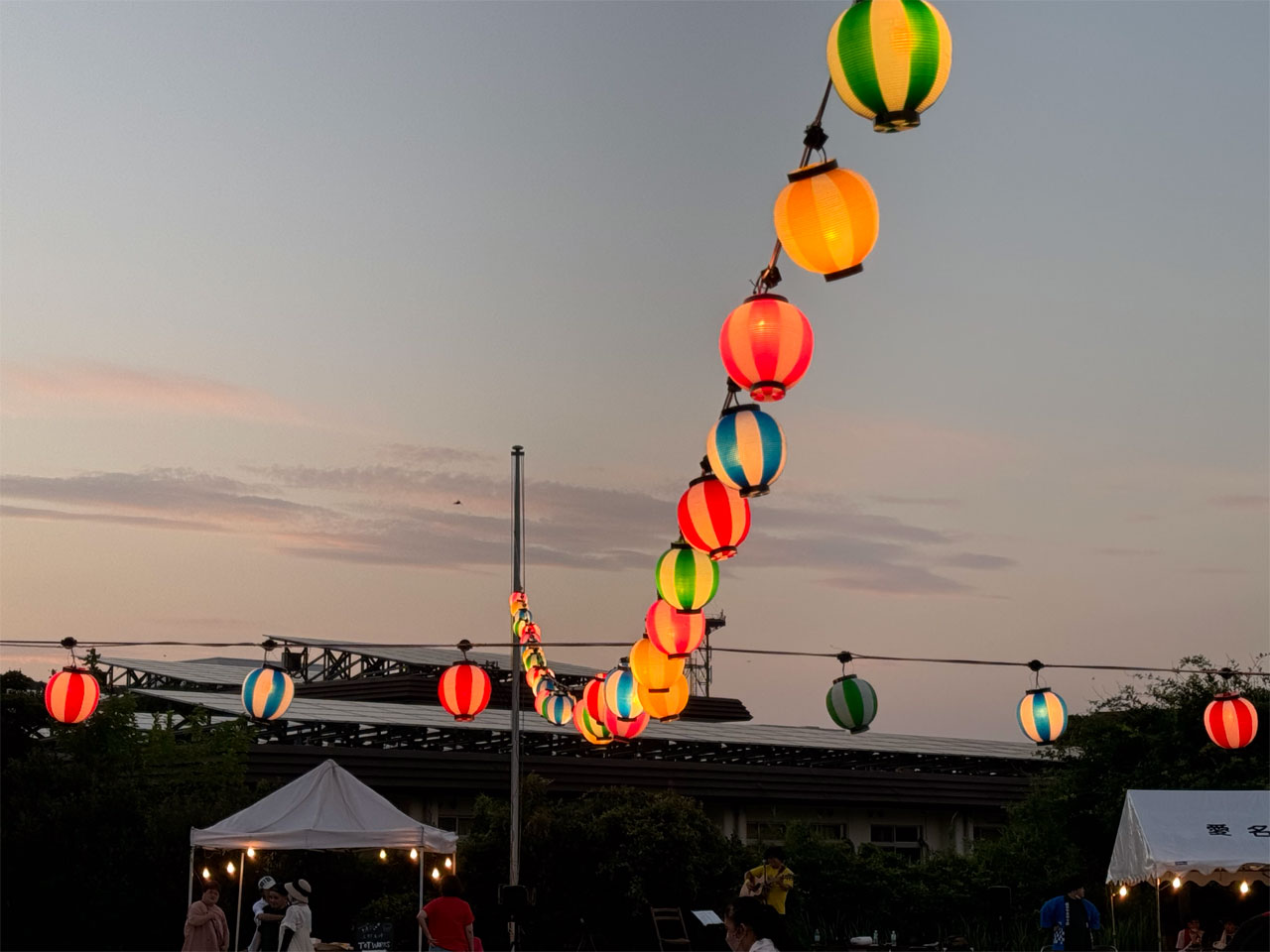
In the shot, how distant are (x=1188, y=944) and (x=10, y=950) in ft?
47.8

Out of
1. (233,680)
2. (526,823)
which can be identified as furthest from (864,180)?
(233,680)

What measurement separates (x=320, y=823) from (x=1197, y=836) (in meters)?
8.99

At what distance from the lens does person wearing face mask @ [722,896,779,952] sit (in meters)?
6.55

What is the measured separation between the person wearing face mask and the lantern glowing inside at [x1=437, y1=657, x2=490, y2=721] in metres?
7.63

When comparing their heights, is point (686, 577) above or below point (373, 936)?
above

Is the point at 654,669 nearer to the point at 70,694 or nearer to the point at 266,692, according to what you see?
the point at 266,692

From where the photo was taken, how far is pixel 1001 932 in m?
21.3

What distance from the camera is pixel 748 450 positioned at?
7668 millimetres

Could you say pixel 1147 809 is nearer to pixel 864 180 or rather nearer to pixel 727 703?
pixel 864 180

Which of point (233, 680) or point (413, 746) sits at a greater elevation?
point (233, 680)

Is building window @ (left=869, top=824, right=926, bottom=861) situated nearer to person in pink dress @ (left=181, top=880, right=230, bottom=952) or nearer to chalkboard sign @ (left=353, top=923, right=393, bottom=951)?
chalkboard sign @ (left=353, top=923, right=393, bottom=951)

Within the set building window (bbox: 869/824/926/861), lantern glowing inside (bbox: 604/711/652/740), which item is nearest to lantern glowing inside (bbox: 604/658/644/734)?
lantern glowing inside (bbox: 604/711/652/740)

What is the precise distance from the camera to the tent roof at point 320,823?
13.8 m

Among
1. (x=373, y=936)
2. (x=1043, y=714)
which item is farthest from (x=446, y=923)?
(x=1043, y=714)
